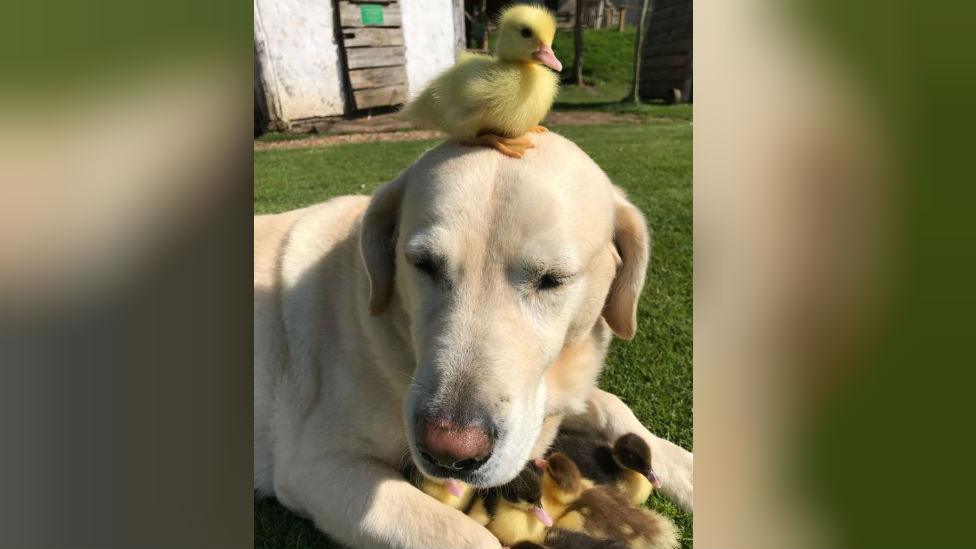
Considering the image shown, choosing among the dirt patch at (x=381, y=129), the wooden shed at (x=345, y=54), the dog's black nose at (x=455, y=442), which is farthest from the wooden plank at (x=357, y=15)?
the dog's black nose at (x=455, y=442)

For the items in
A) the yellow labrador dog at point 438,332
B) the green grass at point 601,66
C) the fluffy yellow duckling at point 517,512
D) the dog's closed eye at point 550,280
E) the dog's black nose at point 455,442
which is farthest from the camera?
the green grass at point 601,66

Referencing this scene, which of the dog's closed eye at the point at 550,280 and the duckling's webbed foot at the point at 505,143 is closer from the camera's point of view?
the dog's closed eye at the point at 550,280

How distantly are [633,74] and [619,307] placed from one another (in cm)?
91

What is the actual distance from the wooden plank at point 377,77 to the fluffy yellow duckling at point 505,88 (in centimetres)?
38

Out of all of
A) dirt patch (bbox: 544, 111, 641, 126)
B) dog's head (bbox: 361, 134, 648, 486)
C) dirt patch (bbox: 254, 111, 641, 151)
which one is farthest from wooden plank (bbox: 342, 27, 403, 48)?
dirt patch (bbox: 544, 111, 641, 126)

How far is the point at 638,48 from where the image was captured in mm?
2434

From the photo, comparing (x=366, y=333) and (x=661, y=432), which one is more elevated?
(x=366, y=333)

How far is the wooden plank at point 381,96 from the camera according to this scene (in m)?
2.51

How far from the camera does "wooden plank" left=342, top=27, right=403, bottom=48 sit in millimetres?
2555

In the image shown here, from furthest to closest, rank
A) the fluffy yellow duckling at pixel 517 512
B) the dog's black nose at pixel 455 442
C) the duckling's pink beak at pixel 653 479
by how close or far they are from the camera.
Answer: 1. the duckling's pink beak at pixel 653 479
2. the fluffy yellow duckling at pixel 517 512
3. the dog's black nose at pixel 455 442

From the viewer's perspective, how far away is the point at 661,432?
2.68m

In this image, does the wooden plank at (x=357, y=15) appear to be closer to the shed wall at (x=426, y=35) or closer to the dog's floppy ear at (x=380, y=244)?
the shed wall at (x=426, y=35)
